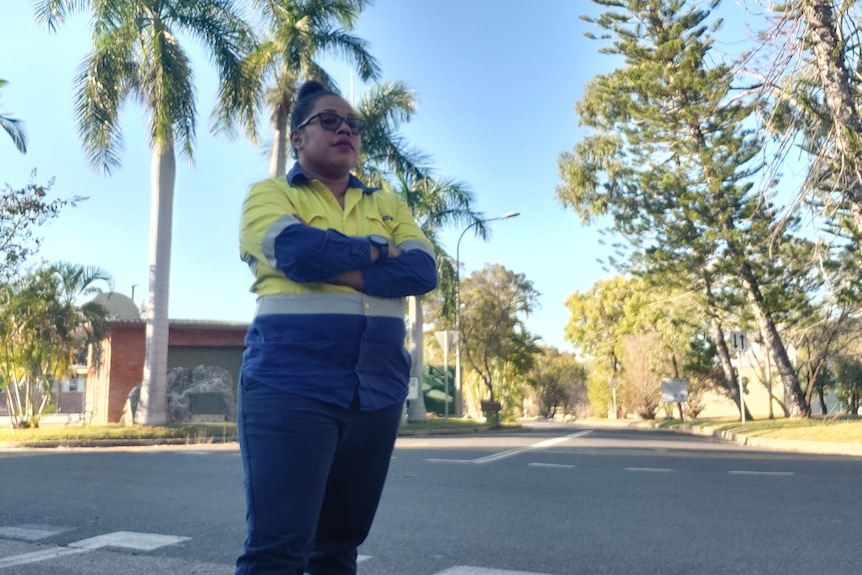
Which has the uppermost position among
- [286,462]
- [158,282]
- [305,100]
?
[158,282]

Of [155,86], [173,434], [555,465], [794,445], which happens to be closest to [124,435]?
[173,434]

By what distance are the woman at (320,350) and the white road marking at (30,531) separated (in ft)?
11.6

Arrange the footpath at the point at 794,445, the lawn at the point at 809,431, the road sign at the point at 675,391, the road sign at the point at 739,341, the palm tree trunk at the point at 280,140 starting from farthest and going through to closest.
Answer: the road sign at the point at 675,391 < the road sign at the point at 739,341 < the palm tree trunk at the point at 280,140 < the lawn at the point at 809,431 < the footpath at the point at 794,445

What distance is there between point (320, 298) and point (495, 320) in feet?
135

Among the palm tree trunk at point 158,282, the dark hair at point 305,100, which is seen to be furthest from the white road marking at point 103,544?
the palm tree trunk at point 158,282

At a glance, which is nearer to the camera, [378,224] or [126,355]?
[378,224]

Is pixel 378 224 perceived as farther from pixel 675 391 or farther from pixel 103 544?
pixel 675 391

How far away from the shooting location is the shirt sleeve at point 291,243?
2.24 m

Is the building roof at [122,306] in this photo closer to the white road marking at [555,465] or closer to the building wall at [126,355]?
the building wall at [126,355]

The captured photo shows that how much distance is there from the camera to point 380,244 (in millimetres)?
2416

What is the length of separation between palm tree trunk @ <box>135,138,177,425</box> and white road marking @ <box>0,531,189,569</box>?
1267 cm

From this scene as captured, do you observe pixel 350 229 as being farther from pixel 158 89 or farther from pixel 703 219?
pixel 703 219

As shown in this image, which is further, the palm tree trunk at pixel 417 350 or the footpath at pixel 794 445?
the palm tree trunk at pixel 417 350

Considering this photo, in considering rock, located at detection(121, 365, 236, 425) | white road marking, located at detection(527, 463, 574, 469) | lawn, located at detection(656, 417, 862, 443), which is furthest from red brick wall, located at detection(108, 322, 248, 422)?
white road marking, located at detection(527, 463, 574, 469)
